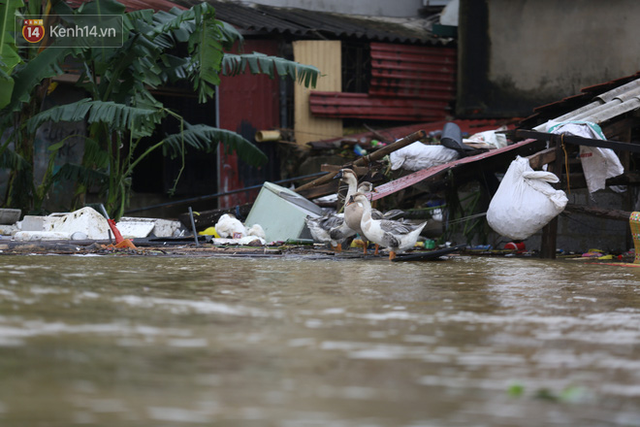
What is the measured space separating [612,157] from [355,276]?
408 cm

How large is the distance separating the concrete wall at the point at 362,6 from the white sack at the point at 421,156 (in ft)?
27.9

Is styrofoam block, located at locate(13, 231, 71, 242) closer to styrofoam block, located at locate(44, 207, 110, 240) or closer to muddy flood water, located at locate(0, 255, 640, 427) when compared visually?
styrofoam block, located at locate(44, 207, 110, 240)

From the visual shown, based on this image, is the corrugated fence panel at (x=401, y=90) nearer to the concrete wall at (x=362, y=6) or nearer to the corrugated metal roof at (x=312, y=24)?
the corrugated metal roof at (x=312, y=24)

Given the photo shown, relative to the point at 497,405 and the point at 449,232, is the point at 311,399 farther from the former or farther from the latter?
the point at 449,232

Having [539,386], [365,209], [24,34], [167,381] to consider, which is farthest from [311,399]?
[24,34]

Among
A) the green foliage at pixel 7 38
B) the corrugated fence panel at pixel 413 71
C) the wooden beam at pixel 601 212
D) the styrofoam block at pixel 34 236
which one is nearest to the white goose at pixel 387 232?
the wooden beam at pixel 601 212

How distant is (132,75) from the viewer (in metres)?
11.3

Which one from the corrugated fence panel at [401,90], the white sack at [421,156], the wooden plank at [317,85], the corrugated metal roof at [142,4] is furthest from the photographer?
the corrugated fence panel at [401,90]

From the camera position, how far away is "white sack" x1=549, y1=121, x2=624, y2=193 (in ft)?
27.0

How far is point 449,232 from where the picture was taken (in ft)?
34.9

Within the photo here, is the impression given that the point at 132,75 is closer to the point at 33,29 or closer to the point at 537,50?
the point at 33,29

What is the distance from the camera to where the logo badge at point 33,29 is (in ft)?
36.1

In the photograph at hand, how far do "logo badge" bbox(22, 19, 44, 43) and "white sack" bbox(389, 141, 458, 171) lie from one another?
17.8ft

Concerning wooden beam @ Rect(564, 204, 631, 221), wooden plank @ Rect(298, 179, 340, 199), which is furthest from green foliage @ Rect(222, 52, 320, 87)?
wooden beam @ Rect(564, 204, 631, 221)
